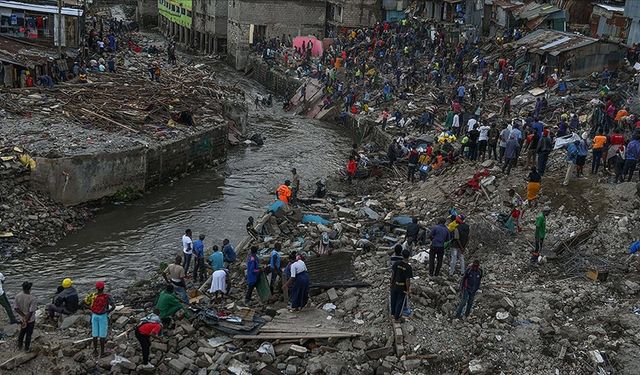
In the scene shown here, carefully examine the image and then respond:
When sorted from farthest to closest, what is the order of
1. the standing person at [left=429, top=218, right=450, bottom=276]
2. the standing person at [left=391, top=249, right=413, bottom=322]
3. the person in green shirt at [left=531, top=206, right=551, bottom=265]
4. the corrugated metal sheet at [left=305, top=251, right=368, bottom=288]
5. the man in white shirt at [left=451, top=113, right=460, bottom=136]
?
the man in white shirt at [left=451, top=113, right=460, bottom=136], the person in green shirt at [left=531, top=206, right=551, bottom=265], the corrugated metal sheet at [left=305, top=251, right=368, bottom=288], the standing person at [left=429, top=218, right=450, bottom=276], the standing person at [left=391, top=249, right=413, bottom=322]

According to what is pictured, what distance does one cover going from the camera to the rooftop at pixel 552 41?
1214 inches

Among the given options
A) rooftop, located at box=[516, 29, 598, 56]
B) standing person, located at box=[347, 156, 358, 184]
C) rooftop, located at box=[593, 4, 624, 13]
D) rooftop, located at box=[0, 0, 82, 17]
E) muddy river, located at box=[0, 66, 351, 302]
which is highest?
rooftop, located at box=[593, 4, 624, 13]

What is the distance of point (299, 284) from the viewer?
13.8 meters

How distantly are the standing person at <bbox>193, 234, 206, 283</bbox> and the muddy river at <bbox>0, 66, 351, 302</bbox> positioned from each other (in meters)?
2.20

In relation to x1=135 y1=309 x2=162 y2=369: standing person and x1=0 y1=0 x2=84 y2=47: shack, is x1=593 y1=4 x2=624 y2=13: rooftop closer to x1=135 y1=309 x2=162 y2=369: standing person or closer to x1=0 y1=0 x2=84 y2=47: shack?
x1=0 y1=0 x2=84 y2=47: shack

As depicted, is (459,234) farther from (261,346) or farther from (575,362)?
(261,346)

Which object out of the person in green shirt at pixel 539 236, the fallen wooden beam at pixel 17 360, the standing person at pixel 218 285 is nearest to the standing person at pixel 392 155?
the person in green shirt at pixel 539 236

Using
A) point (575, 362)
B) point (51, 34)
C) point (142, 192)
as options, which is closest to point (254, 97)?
point (51, 34)

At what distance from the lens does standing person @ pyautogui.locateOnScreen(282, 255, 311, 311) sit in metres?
13.8

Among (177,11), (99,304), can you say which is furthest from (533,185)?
(177,11)

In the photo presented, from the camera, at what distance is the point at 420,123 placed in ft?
98.4

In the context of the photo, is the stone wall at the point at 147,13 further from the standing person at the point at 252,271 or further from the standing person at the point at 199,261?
the standing person at the point at 252,271

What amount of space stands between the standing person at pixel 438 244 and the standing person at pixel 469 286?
4.54 ft

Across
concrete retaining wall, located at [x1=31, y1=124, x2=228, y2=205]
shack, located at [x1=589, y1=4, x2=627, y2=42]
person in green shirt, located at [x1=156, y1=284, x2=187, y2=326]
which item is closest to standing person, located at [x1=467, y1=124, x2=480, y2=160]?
concrete retaining wall, located at [x1=31, y1=124, x2=228, y2=205]
